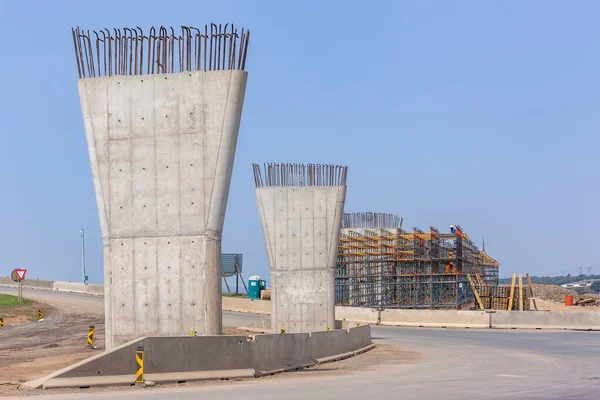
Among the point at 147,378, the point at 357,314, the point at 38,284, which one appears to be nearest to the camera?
the point at 147,378

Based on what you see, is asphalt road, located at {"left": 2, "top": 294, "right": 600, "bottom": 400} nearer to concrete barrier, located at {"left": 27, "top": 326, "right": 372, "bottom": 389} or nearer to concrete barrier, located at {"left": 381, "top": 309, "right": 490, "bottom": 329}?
concrete barrier, located at {"left": 27, "top": 326, "right": 372, "bottom": 389}

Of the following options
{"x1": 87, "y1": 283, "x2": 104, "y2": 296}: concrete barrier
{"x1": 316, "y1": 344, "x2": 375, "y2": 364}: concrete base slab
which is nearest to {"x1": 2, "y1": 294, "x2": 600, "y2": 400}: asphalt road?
{"x1": 316, "y1": 344, "x2": 375, "y2": 364}: concrete base slab

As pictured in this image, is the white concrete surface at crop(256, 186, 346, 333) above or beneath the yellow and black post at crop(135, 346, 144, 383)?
above

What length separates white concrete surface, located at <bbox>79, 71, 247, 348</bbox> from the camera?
771 inches

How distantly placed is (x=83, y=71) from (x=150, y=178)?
2926mm

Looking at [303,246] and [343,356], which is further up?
[303,246]

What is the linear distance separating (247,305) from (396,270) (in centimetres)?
1001

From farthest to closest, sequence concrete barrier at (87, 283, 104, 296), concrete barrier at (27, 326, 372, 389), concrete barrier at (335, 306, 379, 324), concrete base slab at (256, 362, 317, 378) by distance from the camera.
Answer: concrete barrier at (87, 283, 104, 296) → concrete barrier at (335, 306, 379, 324) → concrete base slab at (256, 362, 317, 378) → concrete barrier at (27, 326, 372, 389)

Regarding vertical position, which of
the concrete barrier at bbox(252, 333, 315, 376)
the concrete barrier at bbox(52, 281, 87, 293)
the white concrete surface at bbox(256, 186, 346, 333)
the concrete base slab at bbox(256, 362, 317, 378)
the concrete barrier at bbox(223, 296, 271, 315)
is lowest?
the concrete barrier at bbox(223, 296, 271, 315)

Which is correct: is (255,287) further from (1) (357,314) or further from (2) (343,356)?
(2) (343,356)

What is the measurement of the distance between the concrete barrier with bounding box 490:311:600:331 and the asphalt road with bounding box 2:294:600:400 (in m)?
10.5

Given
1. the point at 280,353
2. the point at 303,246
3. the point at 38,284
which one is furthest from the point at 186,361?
the point at 38,284

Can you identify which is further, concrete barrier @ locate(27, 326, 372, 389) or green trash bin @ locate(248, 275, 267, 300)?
green trash bin @ locate(248, 275, 267, 300)

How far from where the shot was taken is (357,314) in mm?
50000
